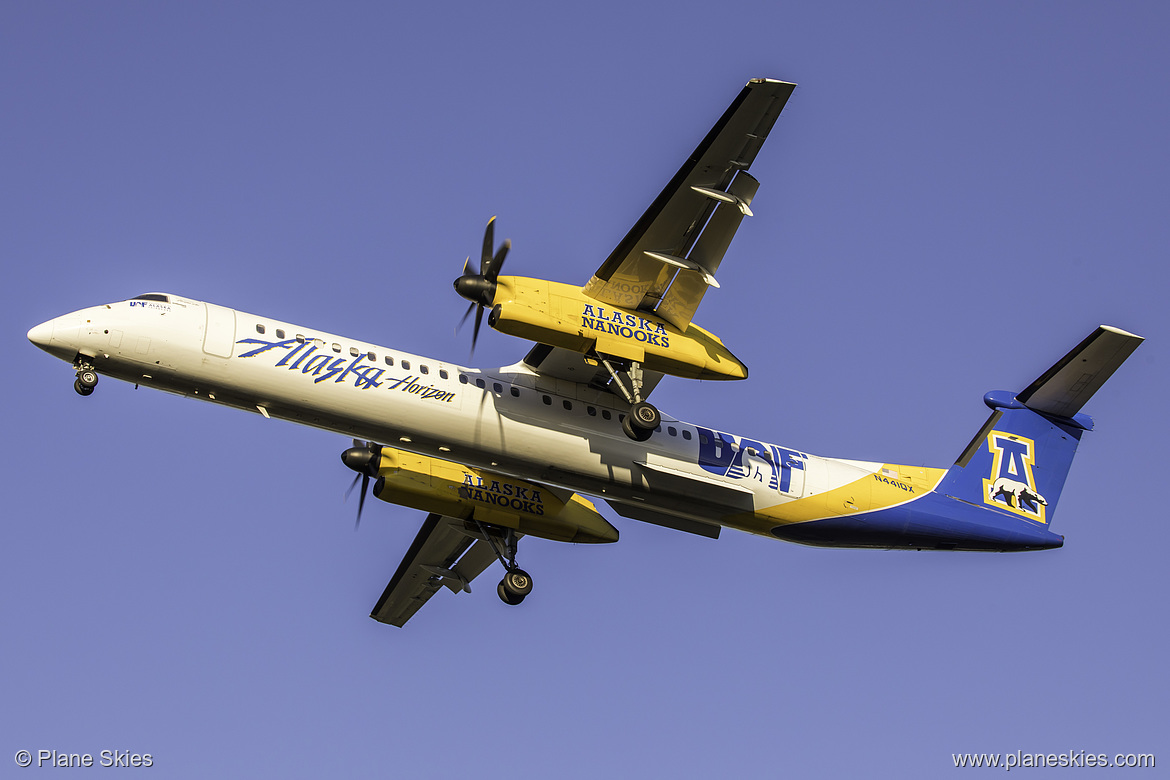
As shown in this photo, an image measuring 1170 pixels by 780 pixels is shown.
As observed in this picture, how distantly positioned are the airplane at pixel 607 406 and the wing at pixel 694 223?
0.03 m

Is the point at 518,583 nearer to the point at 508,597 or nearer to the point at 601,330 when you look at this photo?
the point at 508,597

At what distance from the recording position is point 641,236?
18.5 metres

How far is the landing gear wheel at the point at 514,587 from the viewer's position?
2117 centimetres

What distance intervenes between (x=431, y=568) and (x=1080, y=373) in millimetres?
13474

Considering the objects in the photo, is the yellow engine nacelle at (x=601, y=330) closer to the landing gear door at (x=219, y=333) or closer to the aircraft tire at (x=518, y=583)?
the landing gear door at (x=219, y=333)

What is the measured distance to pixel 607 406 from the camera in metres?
19.8

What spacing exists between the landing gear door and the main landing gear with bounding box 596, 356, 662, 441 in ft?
19.0

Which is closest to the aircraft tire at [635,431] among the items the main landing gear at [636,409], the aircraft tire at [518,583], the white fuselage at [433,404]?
the main landing gear at [636,409]

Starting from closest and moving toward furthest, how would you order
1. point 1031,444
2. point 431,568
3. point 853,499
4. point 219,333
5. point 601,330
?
point 219,333 < point 601,330 < point 853,499 < point 1031,444 < point 431,568

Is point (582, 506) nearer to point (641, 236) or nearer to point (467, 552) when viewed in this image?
point (467, 552)

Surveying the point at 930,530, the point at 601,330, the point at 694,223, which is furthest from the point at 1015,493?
the point at 601,330

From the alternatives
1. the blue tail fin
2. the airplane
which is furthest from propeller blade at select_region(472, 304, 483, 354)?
the blue tail fin

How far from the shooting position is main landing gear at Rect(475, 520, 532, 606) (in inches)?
834

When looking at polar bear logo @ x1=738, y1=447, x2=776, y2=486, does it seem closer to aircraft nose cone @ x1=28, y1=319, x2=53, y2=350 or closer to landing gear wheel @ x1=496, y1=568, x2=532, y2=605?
landing gear wheel @ x1=496, y1=568, x2=532, y2=605
